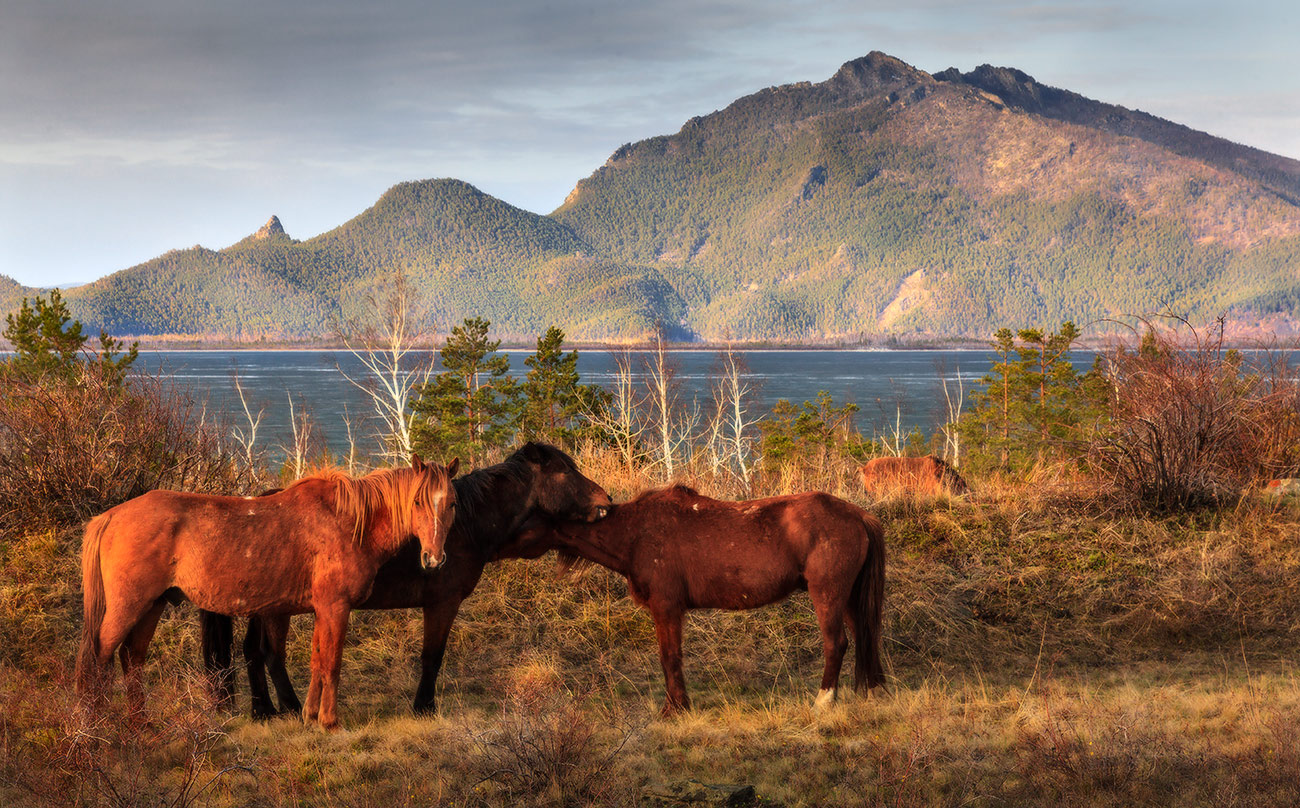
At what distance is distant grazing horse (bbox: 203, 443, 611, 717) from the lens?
6613 mm

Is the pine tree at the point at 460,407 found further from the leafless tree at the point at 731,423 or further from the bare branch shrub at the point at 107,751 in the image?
the bare branch shrub at the point at 107,751

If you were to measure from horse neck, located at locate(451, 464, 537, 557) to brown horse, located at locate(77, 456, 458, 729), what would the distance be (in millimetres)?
778

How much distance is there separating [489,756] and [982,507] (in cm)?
793

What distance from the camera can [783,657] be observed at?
28.2 ft

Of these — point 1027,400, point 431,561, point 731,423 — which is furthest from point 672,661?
point 1027,400

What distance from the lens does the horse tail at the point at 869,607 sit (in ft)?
22.4

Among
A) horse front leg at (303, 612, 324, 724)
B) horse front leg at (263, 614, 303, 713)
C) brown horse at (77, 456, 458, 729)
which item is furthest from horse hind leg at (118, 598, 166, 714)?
horse front leg at (303, 612, 324, 724)

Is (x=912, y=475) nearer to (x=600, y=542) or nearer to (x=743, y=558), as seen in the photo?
(x=743, y=558)

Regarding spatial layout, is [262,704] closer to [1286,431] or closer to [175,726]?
[175,726]

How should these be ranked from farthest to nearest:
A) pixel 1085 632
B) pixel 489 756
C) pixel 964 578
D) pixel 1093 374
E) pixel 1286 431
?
1. pixel 1093 374
2. pixel 1286 431
3. pixel 964 578
4. pixel 1085 632
5. pixel 489 756

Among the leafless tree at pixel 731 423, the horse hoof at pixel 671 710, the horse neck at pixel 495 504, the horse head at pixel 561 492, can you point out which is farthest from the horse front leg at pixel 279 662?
the leafless tree at pixel 731 423

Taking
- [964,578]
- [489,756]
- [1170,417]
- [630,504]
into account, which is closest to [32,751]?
[489,756]

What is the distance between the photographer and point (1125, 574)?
991cm

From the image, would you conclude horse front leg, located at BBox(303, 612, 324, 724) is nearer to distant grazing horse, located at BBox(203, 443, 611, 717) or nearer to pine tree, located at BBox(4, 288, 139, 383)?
distant grazing horse, located at BBox(203, 443, 611, 717)
